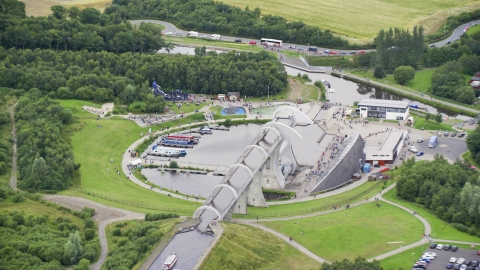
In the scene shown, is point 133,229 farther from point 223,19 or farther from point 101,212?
point 223,19

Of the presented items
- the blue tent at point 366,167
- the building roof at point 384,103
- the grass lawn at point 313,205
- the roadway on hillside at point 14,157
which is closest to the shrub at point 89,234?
the grass lawn at point 313,205

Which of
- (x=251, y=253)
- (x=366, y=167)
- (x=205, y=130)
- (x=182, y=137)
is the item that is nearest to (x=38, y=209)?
(x=251, y=253)

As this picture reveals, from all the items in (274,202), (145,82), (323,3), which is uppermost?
(323,3)

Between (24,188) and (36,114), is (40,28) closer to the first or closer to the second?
(36,114)

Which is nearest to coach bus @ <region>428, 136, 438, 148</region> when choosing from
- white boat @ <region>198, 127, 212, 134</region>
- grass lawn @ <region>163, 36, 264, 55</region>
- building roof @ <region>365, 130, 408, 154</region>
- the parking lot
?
building roof @ <region>365, 130, 408, 154</region>

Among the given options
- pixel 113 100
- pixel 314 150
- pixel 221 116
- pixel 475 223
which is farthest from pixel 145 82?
pixel 475 223

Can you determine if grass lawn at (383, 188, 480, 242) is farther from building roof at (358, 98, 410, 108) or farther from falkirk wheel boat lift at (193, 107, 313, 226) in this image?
building roof at (358, 98, 410, 108)

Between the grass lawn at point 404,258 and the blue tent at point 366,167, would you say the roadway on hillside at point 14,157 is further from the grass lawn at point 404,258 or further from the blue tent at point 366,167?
the grass lawn at point 404,258
